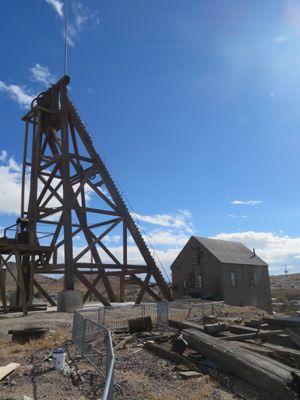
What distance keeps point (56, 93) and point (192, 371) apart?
23.3 metres

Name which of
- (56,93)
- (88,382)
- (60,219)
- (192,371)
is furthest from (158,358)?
(56,93)

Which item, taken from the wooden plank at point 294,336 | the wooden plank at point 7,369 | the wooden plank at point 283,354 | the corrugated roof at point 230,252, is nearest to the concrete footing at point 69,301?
the wooden plank at point 7,369

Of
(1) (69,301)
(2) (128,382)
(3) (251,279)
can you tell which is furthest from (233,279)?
(2) (128,382)

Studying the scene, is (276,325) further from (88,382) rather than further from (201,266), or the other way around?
(201,266)

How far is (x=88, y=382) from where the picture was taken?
27.6ft

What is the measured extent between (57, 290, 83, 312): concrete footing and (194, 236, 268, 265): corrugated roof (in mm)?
17901

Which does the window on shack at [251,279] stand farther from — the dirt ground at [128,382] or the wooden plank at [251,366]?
the wooden plank at [251,366]

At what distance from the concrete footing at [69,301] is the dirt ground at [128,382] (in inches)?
384

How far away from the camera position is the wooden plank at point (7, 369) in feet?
29.8

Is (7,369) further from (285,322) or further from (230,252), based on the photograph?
(230,252)

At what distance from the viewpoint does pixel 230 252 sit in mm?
40531

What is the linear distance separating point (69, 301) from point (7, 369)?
12006mm

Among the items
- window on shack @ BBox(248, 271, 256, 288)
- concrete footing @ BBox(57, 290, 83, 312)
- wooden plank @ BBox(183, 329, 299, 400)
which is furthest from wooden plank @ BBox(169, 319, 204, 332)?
window on shack @ BBox(248, 271, 256, 288)

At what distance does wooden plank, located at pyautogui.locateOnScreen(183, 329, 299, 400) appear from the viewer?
270 inches
